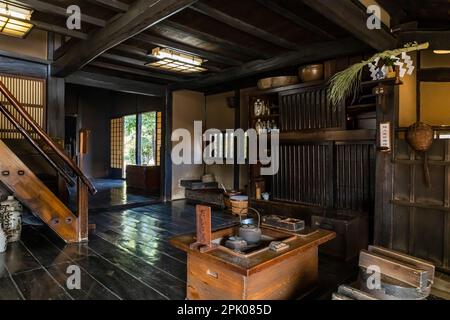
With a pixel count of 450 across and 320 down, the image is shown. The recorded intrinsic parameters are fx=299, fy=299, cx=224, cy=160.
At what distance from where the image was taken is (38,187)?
3.35 meters

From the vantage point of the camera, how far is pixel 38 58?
456 centimetres

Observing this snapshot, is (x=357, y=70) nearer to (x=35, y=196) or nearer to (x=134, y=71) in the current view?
(x=35, y=196)

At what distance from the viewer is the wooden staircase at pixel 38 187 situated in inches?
127

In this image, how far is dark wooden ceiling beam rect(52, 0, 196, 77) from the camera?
2.49 meters

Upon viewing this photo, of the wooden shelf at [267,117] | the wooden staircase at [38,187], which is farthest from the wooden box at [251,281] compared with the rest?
the wooden shelf at [267,117]

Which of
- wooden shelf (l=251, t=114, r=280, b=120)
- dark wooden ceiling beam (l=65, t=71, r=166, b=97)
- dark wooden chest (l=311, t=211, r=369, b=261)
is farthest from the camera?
dark wooden ceiling beam (l=65, t=71, r=166, b=97)

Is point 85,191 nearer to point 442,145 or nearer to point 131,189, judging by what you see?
point 442,145

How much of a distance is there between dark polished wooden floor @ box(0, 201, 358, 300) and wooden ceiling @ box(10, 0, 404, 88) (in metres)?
2.23

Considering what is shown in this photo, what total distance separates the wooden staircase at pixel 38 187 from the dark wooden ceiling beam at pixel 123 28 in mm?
1019

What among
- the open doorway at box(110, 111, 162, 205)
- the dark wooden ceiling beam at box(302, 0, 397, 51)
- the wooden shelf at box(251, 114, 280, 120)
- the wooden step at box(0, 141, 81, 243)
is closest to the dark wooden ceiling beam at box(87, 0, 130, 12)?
the dark wooden ceiling beam at box(302, 0, 397, 51)

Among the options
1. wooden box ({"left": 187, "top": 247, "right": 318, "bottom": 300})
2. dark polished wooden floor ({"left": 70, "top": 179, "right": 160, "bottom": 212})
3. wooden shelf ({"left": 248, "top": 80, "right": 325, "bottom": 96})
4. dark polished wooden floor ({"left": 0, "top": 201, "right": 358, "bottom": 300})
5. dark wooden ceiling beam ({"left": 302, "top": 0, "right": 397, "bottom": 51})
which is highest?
dark wooden ceiling beam ({"left": 302, "top": 0, "right": 397, "bottom": 51})

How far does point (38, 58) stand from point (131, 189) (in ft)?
13.2

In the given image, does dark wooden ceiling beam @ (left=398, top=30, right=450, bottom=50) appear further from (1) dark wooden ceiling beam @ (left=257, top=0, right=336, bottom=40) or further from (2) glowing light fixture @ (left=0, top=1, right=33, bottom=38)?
(2) glowing light fixture @ (left=0, top=1, right=33, bottom=38)

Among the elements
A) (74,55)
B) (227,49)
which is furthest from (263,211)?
(74,55)
